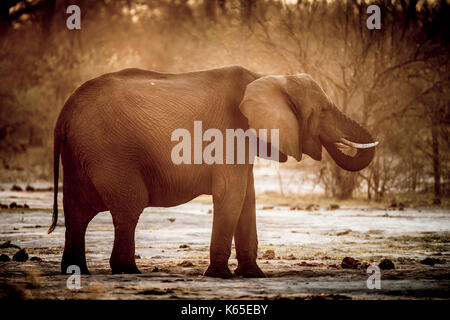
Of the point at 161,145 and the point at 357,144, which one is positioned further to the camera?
the point at 357,144

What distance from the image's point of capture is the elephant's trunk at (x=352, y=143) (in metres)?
9.62

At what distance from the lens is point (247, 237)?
9383mm

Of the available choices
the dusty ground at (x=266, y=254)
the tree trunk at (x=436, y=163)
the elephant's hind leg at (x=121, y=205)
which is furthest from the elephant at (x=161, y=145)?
the tree trunk at (x=436, y=163)

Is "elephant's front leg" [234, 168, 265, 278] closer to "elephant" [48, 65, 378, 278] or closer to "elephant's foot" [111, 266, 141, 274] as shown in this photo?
"elephant" [48, 65, 378, 278]

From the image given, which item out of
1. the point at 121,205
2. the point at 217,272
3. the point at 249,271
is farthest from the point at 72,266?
the point at 249,271

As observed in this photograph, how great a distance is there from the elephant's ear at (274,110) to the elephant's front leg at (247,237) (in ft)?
1.77

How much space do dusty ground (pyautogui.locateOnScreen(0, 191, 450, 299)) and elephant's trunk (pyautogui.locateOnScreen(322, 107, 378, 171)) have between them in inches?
46.8

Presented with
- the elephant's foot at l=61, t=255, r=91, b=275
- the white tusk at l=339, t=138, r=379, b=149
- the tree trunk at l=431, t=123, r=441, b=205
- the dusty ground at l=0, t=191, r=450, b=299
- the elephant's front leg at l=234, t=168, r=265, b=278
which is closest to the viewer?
the dusty ground at l=0, t=191, r=450, b=299

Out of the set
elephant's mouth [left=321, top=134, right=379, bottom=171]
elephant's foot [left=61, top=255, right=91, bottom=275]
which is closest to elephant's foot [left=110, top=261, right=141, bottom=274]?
elephant's foot [left=61, top=255, right=91, bottom=275]

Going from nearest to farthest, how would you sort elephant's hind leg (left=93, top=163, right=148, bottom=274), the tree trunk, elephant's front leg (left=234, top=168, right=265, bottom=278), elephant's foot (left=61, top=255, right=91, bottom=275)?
elephant's hind leg (left=93, top=163, right=148, bottom=274), elephant's foot (left=61, top=255, right=91, bottom=275), elephant's front leg (left=234, top=168, right=265, bottom=278), the tree trunk

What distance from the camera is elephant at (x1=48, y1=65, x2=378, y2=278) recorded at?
8.84 metres

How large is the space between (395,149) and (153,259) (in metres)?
12.0

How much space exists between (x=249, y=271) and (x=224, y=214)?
2.36 ft

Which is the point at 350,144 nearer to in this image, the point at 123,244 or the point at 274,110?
the point at 274,110
